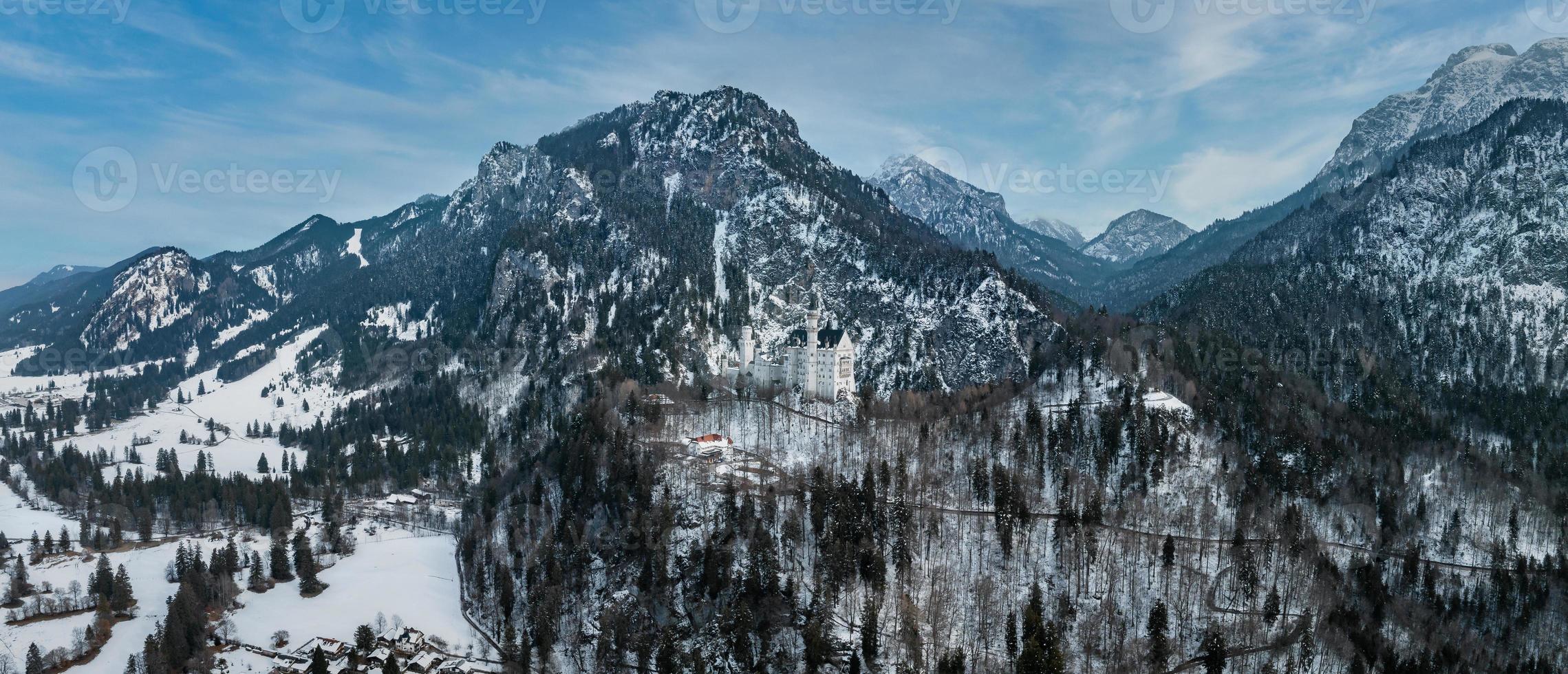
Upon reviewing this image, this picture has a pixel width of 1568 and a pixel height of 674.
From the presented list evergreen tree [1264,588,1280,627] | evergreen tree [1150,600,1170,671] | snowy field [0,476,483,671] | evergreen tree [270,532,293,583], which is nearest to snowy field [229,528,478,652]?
snowy field [0,476,483,671]

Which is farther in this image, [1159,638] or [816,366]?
[816,366]

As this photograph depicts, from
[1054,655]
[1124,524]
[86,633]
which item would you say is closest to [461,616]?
[86,633]

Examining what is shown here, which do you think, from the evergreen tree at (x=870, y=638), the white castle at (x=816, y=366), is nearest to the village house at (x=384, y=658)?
the evergreen tree at (x=870, y=638)

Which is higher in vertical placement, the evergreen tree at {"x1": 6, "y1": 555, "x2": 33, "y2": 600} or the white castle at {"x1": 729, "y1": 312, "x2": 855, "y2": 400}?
the white castle at {"x1": 729, "y1": 312, "x2": 855, "y2": 400}

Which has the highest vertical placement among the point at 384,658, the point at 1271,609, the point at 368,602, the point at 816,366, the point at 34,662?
the point at 816,366

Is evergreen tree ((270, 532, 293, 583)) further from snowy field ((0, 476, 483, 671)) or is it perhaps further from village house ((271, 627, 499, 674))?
village house ((271, 627, 499, 674))

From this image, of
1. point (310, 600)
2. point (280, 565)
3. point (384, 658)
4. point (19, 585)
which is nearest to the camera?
point (384, 658)

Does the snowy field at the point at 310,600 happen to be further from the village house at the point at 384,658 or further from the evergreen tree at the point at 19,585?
the evergreen tree at the point at 19,585

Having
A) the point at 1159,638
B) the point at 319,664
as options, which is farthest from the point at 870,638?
the point at 319,664

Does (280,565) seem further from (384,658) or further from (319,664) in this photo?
(319,664)
